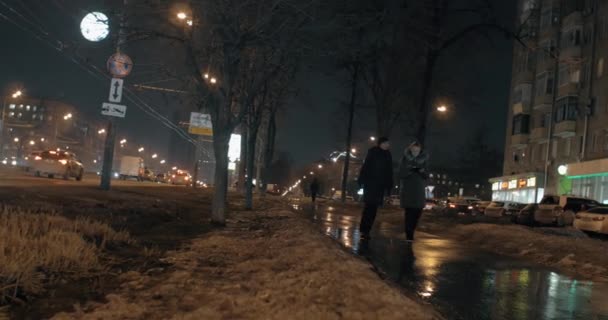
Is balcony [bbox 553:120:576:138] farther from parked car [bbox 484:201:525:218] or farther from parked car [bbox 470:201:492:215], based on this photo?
parked car [bbox 484:201:525:218]

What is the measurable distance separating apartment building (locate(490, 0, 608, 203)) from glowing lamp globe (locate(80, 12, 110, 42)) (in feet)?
111

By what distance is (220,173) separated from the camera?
1214 cm

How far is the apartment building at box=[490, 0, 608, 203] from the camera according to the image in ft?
148

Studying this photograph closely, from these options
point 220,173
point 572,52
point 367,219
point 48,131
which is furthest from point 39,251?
point 48,131

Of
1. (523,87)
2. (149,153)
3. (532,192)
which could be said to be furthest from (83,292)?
(149,153)

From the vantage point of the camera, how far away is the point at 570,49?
4944 centimetres

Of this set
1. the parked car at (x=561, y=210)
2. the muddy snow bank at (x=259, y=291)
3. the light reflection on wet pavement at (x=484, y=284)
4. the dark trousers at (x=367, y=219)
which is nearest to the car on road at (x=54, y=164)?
the dark trousers at (x=367, y=219)

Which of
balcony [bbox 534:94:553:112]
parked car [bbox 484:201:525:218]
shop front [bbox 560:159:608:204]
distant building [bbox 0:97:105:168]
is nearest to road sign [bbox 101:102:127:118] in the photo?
parked car [bbox 484:201:525:218]

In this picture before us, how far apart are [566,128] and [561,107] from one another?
7.66 feet

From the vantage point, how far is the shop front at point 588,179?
139 feet

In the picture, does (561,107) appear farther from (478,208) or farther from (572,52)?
(478,208)

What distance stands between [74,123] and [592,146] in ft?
287

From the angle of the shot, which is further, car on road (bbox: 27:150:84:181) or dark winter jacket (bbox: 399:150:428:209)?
car on road (bbox: 27:150:84:181)

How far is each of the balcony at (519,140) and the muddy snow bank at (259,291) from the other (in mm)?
56432
